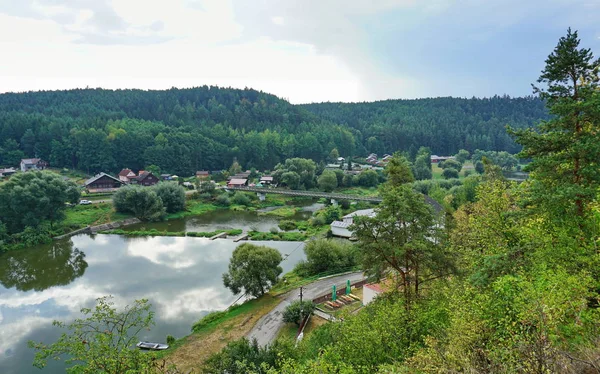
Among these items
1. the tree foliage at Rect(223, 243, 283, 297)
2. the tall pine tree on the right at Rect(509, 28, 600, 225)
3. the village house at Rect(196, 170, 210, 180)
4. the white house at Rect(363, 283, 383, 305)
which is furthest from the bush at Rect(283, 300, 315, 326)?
the village house at Rect(196, 170, 210, 180)

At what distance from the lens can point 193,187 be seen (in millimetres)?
58625

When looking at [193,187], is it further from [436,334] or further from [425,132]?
[425,132]

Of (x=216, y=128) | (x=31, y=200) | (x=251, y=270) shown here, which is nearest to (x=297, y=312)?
(x=251, y=270)

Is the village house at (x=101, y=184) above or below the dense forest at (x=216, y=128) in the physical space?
below

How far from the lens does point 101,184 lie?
53750mm

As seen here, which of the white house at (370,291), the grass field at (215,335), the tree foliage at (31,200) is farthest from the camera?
the tree foliage at (31,200)

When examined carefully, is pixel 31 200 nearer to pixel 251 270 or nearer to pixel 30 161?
pixel 251 270

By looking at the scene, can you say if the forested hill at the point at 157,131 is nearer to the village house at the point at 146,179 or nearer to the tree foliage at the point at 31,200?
the village house at the point at 146,179

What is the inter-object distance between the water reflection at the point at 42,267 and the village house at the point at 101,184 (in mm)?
20158

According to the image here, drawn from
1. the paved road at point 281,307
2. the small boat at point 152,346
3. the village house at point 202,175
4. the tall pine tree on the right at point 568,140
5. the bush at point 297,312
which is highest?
the tall pine tree on the right at point 568,140

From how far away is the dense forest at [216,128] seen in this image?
67.1 metres

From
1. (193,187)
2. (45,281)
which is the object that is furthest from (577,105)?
(193,187)

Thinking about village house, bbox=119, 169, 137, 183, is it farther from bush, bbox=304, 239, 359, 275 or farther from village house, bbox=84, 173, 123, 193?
bush, bbox=304, 239, 359, 275

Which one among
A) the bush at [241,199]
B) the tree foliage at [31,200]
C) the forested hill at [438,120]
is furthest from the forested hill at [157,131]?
the tree foliage at [31,200]
